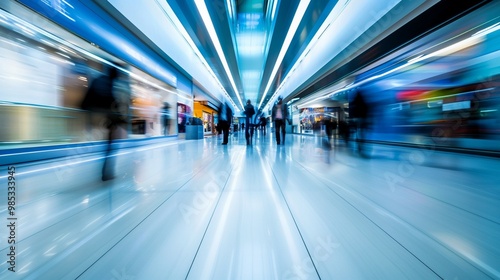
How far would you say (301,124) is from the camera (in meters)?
15.5

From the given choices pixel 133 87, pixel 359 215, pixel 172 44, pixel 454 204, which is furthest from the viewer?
pixel 172 44

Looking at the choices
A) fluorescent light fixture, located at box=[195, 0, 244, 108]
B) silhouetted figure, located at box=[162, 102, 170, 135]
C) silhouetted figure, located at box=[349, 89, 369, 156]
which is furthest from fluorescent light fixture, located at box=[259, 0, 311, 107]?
silhouetted figure, located at box=[162, 102, 170, 135]

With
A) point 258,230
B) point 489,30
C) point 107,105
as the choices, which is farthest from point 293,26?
point 258,230

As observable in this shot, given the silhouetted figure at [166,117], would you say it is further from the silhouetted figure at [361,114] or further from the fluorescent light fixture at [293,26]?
the silhouetted figure at [361,114]

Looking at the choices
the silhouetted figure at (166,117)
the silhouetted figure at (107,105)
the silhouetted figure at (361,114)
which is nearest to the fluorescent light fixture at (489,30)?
the silhouetted figure at (361,114)

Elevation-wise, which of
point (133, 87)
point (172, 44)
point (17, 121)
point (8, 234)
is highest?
point (172, 44)

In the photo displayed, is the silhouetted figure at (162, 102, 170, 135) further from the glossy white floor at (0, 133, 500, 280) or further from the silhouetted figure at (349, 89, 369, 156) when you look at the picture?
the silhouetted figure at (349, 89, 369, 156)

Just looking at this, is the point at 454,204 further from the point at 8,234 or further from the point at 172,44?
the point at 172,44

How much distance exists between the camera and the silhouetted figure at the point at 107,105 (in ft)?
7.23

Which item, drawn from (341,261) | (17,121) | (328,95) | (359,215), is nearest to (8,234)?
(341,261)

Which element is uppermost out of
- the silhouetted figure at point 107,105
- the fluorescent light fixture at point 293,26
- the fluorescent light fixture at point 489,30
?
the fluorescent light fixture at point 293,26

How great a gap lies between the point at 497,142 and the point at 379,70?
374cm

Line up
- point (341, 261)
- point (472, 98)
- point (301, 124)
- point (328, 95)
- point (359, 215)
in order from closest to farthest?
point (341, 261), point (359, 215), point (472, 98), point (328, 95), point (301, 124)

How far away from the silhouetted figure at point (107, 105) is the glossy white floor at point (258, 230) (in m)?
0.51
